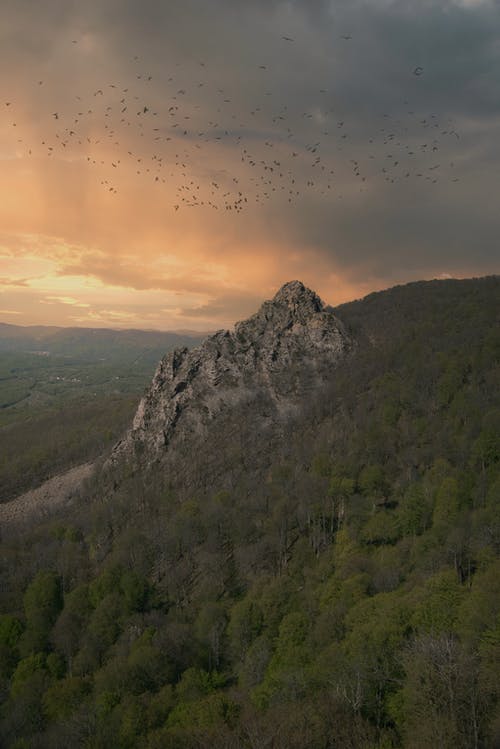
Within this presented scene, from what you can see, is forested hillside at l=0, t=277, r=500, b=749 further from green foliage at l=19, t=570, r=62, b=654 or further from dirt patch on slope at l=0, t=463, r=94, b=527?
dirt patch on slope at l=0, t=463, r=94, b=527

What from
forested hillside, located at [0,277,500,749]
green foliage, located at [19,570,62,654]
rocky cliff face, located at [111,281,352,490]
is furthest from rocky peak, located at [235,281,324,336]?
green foliage, located at [19,570,62,654]

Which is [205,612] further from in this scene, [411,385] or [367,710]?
[411,385]

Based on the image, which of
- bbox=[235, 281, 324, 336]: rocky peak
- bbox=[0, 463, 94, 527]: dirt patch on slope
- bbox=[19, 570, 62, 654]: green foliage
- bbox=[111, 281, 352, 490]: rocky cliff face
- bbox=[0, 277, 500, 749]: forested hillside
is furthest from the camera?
bbox=[235, 281, 324, 336]: rocky peak

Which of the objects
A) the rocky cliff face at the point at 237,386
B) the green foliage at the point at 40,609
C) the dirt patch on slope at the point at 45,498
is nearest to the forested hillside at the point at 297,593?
the green foliage at the point at 40,609

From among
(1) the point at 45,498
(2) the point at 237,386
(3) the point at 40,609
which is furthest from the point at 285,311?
(3) the point at 40,609

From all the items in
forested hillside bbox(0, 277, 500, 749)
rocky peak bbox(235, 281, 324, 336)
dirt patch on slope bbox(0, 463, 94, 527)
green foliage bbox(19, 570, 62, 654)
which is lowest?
dirt patch on slope bbox(0, 463, 94, 527)

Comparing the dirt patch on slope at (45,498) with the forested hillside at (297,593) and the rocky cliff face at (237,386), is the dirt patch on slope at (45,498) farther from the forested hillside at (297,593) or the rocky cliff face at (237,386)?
the rocky cliff face at (237,386)

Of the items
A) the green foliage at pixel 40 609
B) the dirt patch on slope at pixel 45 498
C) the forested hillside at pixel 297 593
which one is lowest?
the dirt patch on slope at pixel 45 498
